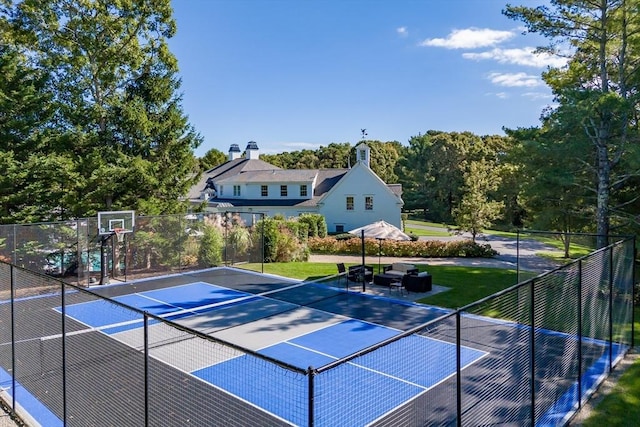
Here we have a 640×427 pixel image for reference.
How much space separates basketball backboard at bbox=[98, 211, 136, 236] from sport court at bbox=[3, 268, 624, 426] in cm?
225

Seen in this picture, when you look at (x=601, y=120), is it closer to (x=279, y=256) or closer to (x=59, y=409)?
(x=279, y=256)

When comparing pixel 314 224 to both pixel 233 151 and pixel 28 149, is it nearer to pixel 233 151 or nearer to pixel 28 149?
pixel 28 149

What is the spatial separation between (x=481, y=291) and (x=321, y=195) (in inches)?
946

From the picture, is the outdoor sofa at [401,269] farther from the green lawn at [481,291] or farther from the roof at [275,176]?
the roof at [275,176]

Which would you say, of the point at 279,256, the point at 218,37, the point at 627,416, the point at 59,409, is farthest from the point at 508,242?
the point at 59,409

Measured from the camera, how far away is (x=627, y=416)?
7020mm

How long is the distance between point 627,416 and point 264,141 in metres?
46.8

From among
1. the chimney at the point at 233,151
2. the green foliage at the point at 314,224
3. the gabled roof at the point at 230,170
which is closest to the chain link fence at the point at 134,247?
the green foliage at the point at 314,224

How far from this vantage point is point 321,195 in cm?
3881

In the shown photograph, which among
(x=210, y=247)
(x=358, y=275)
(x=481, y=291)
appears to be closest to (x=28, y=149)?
(x=210, y=247)

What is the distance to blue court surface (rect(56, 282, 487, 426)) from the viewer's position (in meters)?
7.59

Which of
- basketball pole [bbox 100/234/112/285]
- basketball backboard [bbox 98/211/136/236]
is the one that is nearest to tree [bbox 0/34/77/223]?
basketball backboard [bbox 98/211/136/236]

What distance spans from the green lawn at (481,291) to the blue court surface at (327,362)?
2.63m

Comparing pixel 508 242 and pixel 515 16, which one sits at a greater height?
pixel 515 16
